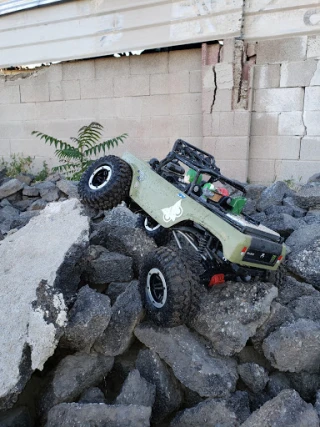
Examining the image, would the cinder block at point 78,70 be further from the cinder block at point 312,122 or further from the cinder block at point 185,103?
the cinder block at point 312,122

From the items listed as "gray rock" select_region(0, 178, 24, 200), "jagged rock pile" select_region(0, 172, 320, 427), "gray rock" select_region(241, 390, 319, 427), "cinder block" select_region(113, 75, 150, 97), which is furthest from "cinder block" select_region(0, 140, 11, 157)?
"gray rock" select_region(241, 390, 319, 427)

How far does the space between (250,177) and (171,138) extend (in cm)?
154

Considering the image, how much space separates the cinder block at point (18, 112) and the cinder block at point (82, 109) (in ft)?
2.65

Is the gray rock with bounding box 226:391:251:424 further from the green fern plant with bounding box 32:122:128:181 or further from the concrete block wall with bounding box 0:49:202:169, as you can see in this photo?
the concrete block wall with bounding box 0:49:202:169

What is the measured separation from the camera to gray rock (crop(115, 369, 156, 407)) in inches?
91.0

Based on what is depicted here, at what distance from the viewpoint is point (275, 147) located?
6078 millimetres

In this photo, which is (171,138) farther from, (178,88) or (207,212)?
(207,212)

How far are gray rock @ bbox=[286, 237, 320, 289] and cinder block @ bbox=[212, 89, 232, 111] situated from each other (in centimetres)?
326

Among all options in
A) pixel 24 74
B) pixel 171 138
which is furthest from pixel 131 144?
pixel 24 74

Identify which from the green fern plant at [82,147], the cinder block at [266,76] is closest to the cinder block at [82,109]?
the green fern plant at [82,147]

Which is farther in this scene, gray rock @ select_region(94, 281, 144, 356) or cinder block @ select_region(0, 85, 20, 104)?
cinder block @ select_region(0, 85, 20, 104)

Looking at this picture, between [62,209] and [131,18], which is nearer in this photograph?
[62,209]

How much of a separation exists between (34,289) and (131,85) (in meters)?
5.00

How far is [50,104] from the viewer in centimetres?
738
